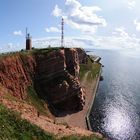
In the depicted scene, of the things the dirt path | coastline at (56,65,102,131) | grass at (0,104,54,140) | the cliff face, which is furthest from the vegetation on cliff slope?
the cliff face

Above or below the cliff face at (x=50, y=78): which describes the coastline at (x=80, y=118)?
below

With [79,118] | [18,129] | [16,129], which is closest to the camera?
[16,129]

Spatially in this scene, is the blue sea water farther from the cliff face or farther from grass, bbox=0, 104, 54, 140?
grass, bbox=0, 104, 54, 140

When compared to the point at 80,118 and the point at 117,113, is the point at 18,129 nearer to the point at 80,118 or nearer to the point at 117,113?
the point at 80,118

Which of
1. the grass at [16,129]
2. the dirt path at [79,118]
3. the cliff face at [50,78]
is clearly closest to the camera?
the grass at [16,129]

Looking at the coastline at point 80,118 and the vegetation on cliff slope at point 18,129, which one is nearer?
the vegetation on cliff slope at point 18,129

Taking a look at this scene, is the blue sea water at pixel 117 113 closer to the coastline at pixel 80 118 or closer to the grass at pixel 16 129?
the coastline at pixel 80 118

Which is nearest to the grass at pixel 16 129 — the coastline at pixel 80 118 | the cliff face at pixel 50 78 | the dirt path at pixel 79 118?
the coastline at pixel 80 118

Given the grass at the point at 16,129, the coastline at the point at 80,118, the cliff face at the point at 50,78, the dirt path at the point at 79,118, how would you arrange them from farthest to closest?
1. the cliff face at the point at 50,78
2. the dirt path at the point at 79,118
3. the coastline at the point at 80,118
4. the grass at the point at 16,129

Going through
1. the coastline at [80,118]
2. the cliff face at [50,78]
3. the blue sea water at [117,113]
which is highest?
the cliff face at [50,78]

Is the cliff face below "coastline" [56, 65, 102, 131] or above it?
above

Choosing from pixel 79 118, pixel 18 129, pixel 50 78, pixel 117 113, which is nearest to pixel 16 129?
pixel 18 129

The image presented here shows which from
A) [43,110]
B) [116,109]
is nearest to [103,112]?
[116,109]

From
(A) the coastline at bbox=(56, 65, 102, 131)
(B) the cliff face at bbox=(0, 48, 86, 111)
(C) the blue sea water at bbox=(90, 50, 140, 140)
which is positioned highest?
(B) the cliff face at bbox=(0, 48, 86, 111)
